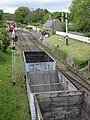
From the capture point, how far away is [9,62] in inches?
1331

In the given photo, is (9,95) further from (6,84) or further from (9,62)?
(9,62)

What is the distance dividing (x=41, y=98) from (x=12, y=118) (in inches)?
115

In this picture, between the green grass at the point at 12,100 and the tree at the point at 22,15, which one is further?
the tree at the point at 22,15

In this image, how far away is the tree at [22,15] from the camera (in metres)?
134

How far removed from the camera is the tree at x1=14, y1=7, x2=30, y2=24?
440 ft

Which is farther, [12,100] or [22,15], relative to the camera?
[22,15]

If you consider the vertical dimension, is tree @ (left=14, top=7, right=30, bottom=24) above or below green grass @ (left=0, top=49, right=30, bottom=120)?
above

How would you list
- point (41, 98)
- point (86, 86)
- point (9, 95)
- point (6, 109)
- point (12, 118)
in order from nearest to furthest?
point (41, 98) → point (12, 118) → point (6, 109) → point (9, 95) → point (86, 86)

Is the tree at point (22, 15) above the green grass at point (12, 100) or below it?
above

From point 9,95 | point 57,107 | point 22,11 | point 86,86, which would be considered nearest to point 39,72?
point 9,95

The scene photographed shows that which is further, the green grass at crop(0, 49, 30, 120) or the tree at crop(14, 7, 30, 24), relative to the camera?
the tree at crop(14, 7, 30, 24)

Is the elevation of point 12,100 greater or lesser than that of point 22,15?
lesser

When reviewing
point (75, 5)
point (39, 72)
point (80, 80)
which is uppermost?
point (75, 5)

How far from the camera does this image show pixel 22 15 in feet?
452
